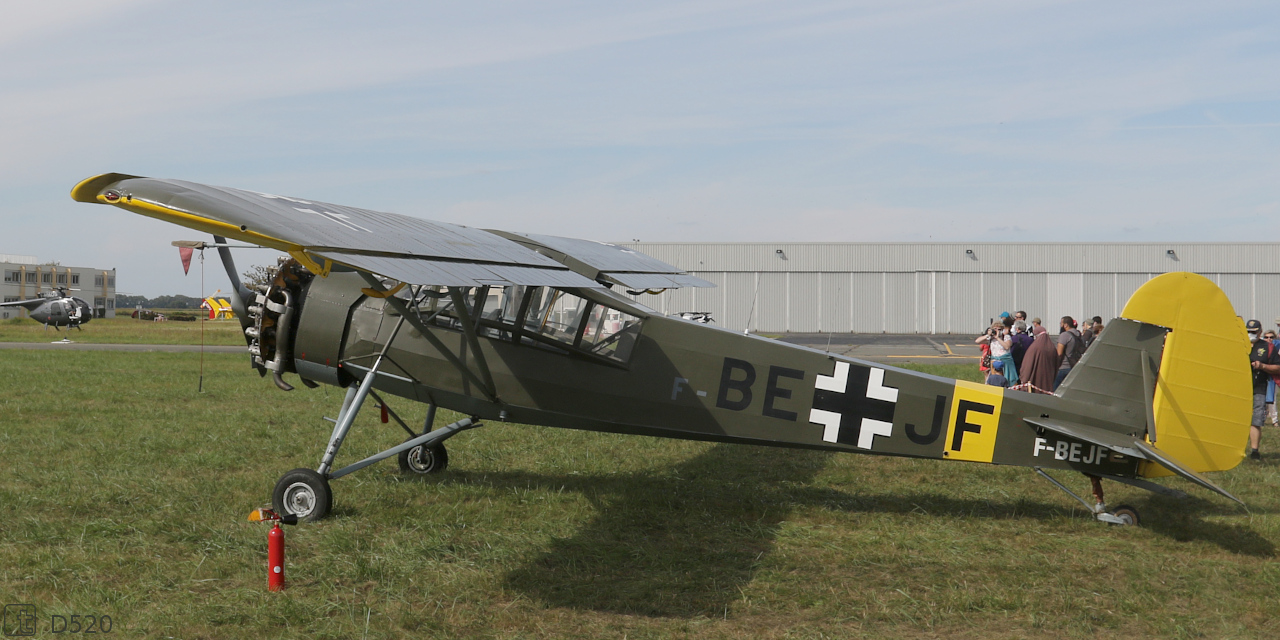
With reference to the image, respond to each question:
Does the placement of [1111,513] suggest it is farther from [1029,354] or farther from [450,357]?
[450,357]

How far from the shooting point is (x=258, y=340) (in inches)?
296

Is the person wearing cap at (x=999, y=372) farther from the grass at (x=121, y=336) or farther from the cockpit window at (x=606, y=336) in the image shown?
the grass at (x=121, y=336)

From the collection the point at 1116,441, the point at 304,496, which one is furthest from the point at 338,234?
the point at 1116,441

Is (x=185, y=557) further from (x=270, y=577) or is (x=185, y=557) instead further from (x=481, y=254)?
(x=481, y=254)

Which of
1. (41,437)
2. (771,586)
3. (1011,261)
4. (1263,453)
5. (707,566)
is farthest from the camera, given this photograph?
(1011,261)

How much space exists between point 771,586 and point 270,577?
3179mm

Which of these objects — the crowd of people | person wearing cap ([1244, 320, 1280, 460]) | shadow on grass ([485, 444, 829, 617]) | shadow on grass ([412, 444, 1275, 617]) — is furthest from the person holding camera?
shadow on grass ([485, 444, 829, 617])

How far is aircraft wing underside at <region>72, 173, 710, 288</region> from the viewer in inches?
199

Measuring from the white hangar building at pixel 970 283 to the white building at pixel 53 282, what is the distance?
213 ft

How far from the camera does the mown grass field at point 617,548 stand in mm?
5082

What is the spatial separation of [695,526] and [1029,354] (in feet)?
23.3

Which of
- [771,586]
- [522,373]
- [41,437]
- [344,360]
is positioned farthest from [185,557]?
[41,437]

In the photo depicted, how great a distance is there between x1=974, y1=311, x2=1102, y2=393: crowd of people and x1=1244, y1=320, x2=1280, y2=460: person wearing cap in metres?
2.09

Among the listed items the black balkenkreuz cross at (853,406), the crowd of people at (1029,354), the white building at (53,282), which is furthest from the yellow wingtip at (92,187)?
the white building at (53,282)
